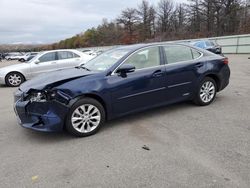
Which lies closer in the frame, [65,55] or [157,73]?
[157,73]

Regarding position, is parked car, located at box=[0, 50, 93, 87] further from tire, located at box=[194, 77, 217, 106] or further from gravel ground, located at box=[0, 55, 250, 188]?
tire, located at box=[194, 77, 217, 106]

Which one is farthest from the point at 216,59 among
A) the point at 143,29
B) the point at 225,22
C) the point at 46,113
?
the point at 143,29

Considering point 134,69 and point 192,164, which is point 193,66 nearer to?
point 134,69

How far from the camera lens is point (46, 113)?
435 centimetres

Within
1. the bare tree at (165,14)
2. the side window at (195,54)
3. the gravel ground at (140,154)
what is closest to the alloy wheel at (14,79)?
the gravel ground at (140,154)

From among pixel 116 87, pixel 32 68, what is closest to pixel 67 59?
pixel 32 68

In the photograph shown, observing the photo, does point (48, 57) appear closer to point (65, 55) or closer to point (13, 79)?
point (65, 55)

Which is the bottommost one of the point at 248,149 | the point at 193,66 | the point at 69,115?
the point at 248,149

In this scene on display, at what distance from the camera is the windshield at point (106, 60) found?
5145 millimetres

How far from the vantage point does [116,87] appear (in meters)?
4.82

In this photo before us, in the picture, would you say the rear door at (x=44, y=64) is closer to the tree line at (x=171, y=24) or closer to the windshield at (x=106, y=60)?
the windshield at (x=106, y=60)

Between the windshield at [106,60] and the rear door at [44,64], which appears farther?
the rear door at [44,64]

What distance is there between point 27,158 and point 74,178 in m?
1.01

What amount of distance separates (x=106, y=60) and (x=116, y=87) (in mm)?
914
